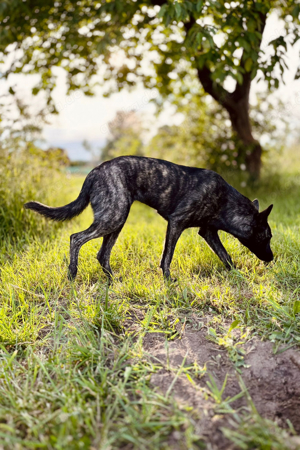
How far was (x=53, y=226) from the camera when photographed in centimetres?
568

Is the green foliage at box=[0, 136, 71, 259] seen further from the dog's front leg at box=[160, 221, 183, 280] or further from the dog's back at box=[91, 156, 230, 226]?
the dog's front leg at box=[160, 221, 183, 280]

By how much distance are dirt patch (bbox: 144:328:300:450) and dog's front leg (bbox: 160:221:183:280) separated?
92 centimetres

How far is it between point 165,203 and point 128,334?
1444mm

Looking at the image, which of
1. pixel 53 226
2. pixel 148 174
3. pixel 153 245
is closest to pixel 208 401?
pixel 148 174

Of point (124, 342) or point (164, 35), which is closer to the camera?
point (124, 342)

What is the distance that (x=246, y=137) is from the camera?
29.0 feet

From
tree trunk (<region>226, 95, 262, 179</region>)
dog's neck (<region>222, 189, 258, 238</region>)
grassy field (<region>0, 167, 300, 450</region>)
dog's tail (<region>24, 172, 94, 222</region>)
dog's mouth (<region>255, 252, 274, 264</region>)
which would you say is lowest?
grassy field (<region>0, 167, 300, 450</region>)

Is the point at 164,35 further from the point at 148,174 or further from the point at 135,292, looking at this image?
the point at 135,292

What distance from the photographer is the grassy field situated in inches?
76.4

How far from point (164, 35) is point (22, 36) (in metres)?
3.21

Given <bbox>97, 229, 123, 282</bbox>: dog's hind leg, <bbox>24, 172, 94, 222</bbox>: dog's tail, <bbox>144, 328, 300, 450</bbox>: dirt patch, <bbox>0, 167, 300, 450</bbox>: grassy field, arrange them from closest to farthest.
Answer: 1. <bbox>0, 167, 300, 450</bbox>: grassy field
2. <bbox>144, 328, 300, 450</bbox>: dirt patch
3. <bbox>24, 172, 94, 222</bbox>: dog's tail
4. <bbox>97, 229, 123, 282</bbox>: dog's hind leg

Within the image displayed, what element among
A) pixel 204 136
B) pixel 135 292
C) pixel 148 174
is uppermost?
pixel 204 136

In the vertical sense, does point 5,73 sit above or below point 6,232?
above

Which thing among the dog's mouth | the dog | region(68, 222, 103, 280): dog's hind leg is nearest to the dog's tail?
the dog
